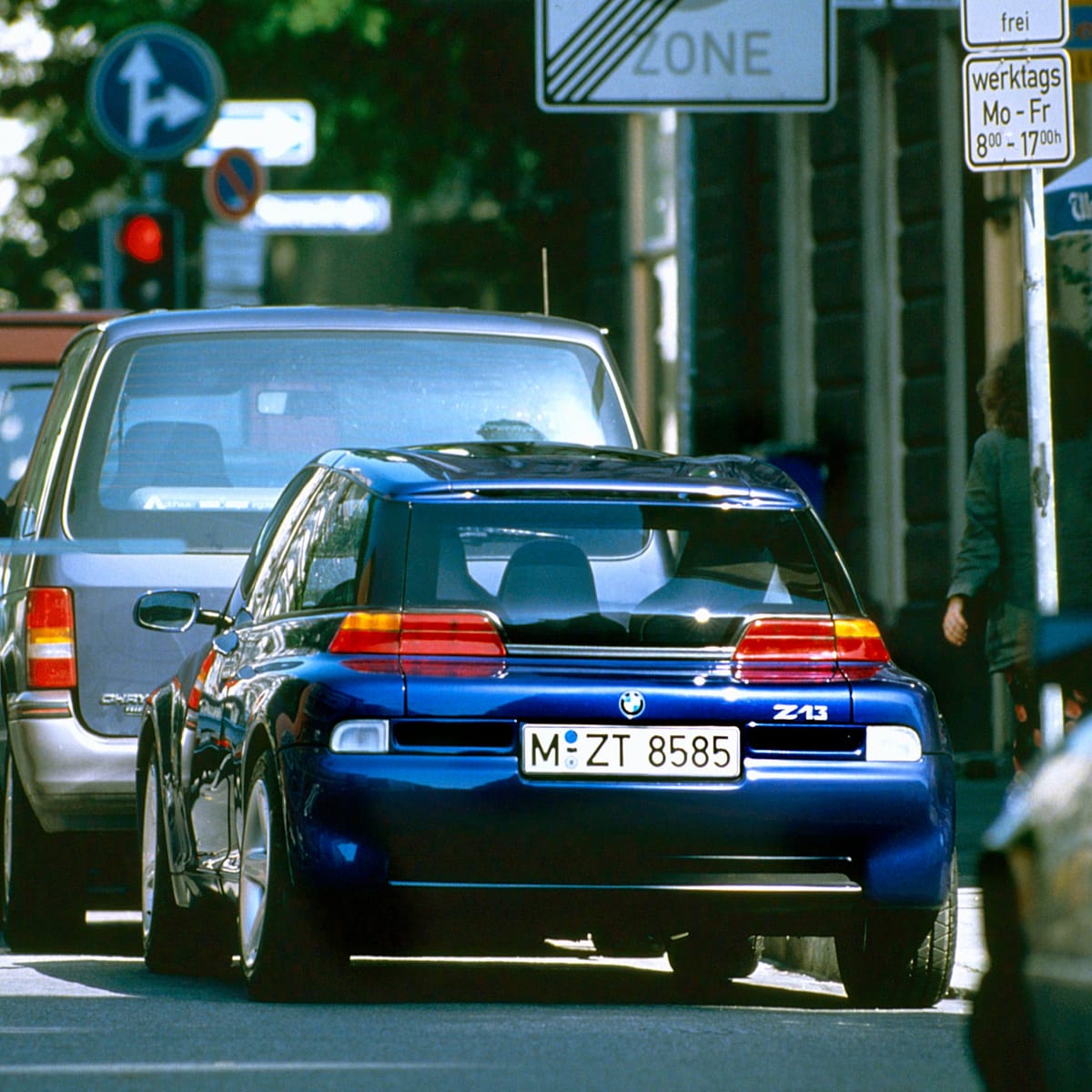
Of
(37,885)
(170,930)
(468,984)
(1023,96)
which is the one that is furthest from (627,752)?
(37,885)

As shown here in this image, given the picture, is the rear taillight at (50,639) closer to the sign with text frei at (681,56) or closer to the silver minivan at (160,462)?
the silver minivan at (160,462)

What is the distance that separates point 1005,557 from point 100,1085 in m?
4.81

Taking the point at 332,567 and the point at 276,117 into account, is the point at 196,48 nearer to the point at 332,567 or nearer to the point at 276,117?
the point at 276,117

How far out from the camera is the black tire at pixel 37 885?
33.2ft

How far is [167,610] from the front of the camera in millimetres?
9328

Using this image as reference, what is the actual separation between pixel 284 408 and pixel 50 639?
3.48 feet

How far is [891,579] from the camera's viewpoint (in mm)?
18406

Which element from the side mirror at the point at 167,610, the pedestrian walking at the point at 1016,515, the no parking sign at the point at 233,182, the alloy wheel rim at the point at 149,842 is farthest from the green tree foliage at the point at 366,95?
the side mirror at the point at 167,610

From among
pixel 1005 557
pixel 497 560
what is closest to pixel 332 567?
pixel 497 560

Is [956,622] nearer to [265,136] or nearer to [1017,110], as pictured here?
[1017,110]

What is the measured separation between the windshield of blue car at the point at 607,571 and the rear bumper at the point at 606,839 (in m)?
0.39

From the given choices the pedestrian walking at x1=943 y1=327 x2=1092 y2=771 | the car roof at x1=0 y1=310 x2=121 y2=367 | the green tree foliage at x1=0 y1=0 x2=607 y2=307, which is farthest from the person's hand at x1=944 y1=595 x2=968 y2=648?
the green tree foliage at x1=0 y1=0 x2=607 y2=307

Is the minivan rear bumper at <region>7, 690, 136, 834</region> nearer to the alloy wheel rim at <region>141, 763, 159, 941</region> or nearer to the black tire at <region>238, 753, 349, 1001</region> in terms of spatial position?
the alloy wheel rim at <region>141, 763, 159, 941</region>

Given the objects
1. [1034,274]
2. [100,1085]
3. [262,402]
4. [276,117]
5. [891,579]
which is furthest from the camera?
[276,117]
